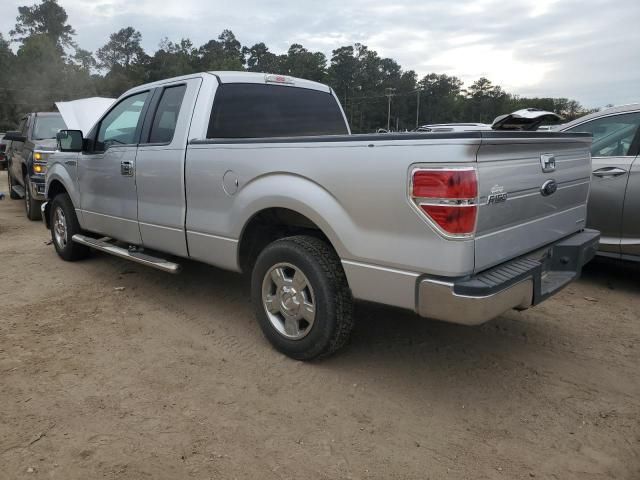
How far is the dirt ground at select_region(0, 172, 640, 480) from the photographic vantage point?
8.21 feet

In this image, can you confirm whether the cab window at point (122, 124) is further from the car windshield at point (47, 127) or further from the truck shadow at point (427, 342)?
the car windshield at point (47, 127)

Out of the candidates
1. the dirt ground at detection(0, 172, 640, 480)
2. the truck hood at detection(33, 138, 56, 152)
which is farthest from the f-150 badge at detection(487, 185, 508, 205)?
the truck hood at detection(33, 138, 56, 152)

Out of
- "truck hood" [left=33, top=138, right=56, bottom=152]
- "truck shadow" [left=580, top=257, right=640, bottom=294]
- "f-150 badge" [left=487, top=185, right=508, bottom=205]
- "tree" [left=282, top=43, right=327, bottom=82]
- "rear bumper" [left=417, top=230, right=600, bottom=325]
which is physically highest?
"tree" [left=282, top=43, right=327, bottom=82]

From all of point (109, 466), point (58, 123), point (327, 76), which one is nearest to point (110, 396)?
point (109, 466)

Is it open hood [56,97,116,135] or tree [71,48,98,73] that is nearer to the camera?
open hood [56,97,116,135]

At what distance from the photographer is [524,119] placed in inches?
138

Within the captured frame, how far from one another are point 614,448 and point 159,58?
346ft

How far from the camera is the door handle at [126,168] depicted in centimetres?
462

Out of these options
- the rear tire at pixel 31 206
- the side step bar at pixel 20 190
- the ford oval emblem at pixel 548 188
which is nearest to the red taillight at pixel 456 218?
the ford oval emblem at pixel 548 188

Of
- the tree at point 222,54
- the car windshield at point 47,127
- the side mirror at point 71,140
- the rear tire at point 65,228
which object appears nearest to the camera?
the side mirror at point 71,140

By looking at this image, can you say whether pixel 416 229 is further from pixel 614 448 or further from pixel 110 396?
pixel 110 396

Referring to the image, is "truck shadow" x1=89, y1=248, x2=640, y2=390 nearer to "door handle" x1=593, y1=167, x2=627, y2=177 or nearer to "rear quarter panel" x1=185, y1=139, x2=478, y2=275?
"rear quarter panel" x1=185, y1=139, x2=478, y2=275

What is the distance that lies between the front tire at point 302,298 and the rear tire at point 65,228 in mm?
3245

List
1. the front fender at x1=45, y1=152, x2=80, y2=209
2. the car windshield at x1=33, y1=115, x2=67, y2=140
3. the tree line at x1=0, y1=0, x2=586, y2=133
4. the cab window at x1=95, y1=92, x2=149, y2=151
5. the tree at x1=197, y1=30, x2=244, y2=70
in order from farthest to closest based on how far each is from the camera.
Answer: the tree at x1=197, y1=30, x2=244, y2=70
the tree line at x1=0, y1=0, x2=586, y2=133
the car windshield at x1=33, y1=115, x2=67, y2=140
the front fender at x1=45, y1=152, x2=80, y2=209
the cab window at x1=95, y1=92, x2=149, y2=151
